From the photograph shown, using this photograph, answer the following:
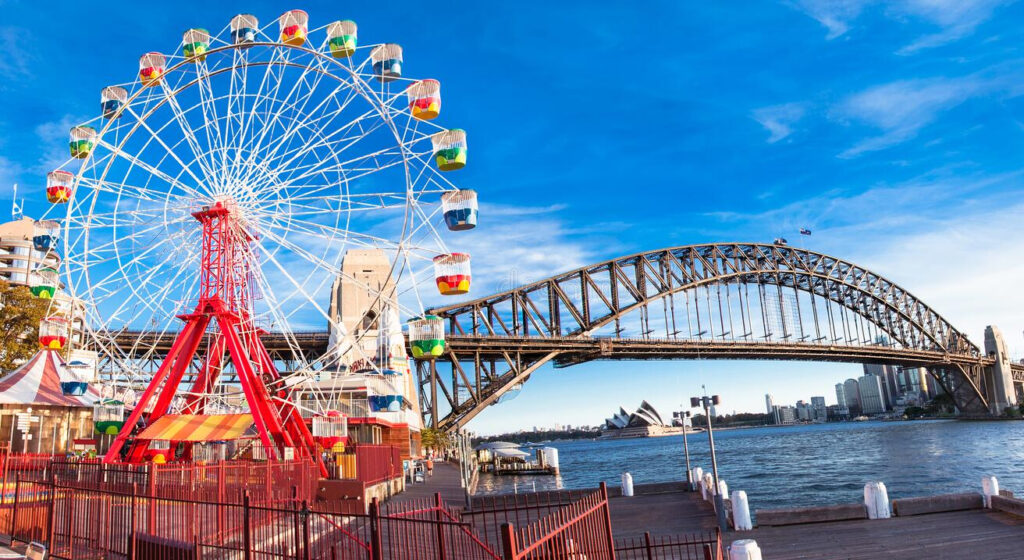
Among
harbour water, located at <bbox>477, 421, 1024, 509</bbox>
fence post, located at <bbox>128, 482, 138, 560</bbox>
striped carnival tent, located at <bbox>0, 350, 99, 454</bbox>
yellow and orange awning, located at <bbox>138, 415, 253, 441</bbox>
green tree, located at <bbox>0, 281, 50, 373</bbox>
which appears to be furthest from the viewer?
green tree, located at <bbox>0, 281, 50, 373</bbox>

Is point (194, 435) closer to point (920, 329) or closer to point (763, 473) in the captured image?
point (763, 473)

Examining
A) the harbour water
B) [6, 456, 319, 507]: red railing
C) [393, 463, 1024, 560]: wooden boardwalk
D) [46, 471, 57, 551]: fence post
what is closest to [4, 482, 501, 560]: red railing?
[46, 471, 57, 551]: fence post

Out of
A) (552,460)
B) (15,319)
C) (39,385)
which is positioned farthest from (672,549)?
(552,460)

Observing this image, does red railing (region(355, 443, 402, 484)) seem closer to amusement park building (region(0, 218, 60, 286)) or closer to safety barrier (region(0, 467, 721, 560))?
safety barrier (region(0, 467, 721, 560))

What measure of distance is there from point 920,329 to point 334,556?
5775 inches

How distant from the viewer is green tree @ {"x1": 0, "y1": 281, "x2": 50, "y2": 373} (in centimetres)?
4969

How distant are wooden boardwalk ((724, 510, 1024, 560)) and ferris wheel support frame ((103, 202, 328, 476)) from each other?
52.0 ft

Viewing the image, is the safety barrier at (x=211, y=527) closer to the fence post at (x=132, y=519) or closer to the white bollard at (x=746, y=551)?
the fence post at (x=132, y=519)

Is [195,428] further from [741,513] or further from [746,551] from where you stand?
[746,551]

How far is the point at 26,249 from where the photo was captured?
350ft

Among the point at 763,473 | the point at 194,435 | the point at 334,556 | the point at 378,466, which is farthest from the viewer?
the point at 763,473

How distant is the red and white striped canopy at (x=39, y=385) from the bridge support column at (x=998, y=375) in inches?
5805

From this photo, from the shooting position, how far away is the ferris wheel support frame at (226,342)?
86.6ft

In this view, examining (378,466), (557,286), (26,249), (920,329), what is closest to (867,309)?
(920,329)
